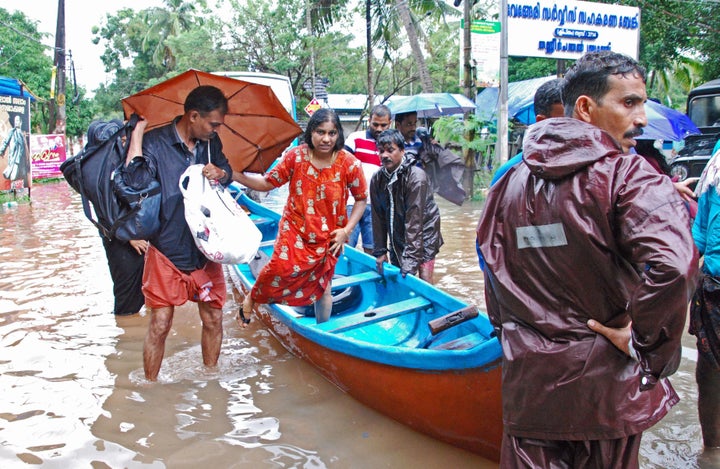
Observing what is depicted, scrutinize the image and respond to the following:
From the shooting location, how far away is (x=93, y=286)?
6.52 meters

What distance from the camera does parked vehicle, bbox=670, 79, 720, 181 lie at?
7641 millimetres

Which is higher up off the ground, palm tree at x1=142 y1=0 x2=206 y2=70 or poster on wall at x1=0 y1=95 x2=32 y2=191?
palm tree at x1=142 y1=0 x2=206 y2=70

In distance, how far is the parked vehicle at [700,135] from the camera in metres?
7.64

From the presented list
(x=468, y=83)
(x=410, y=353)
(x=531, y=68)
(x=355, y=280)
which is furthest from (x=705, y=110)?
(x=531, y=68)

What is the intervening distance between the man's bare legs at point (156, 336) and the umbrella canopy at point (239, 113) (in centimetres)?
114

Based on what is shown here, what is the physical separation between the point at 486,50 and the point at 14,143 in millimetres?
9748

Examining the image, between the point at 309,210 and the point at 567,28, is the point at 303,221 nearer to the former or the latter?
the point at 309,210

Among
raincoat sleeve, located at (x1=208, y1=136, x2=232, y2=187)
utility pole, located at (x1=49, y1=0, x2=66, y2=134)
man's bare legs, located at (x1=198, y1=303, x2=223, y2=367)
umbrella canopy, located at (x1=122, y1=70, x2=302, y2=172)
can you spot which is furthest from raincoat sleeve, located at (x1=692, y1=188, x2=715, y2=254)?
utility pole, located at (x1=49, y1=0, x2=66, y2=134)

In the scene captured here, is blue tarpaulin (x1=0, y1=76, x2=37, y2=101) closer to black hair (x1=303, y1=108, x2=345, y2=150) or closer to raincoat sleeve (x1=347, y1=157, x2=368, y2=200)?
black hair (x1=303, y1=108, x2=345, y2=150)

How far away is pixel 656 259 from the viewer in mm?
1322

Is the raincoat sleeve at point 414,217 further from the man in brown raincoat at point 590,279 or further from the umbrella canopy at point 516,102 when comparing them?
the umbrella canopy at point 516,102

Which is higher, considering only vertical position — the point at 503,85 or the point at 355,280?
the point at 503,85

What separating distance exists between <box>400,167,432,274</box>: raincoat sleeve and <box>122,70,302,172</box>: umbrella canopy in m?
0.89

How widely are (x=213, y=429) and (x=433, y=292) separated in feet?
5.29
